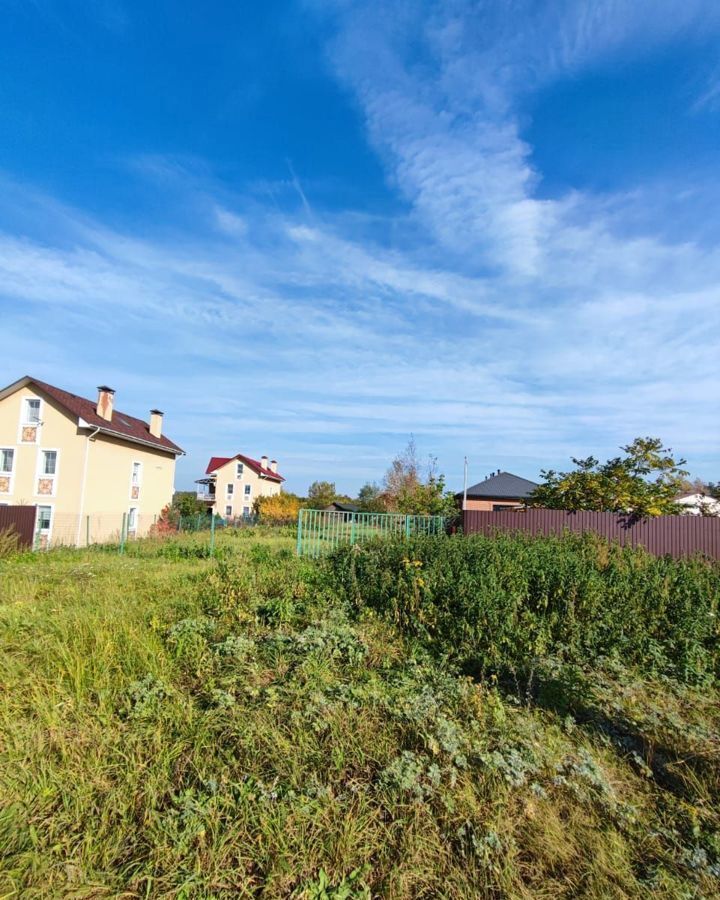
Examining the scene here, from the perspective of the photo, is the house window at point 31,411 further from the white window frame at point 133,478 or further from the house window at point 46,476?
the white window frame at point 133,478

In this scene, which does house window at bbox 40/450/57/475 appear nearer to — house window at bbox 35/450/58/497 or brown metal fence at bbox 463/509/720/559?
house window at bbox 35/450/58/497

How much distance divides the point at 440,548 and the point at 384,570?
72cm

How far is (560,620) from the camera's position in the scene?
439 cm

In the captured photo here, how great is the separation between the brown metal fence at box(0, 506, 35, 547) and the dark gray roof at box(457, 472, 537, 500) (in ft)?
62.7

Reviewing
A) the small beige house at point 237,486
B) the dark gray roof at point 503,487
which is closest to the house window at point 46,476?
the dark gray roof at point 503,487

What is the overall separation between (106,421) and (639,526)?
63.3ft

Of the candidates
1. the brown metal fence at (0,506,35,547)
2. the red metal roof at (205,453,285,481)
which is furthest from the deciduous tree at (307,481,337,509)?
the brown metal fence at (0,506,35,547)

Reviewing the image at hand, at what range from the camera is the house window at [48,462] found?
58.7ft

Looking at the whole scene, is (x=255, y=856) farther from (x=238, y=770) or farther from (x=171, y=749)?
(x=171, y=749)

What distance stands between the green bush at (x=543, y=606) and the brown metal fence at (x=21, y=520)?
37.3ft

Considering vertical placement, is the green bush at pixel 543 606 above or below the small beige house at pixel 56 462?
below

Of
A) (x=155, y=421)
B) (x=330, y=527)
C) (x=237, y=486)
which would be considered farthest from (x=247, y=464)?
(x=330, y=527)

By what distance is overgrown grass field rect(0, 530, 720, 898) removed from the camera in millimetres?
2111

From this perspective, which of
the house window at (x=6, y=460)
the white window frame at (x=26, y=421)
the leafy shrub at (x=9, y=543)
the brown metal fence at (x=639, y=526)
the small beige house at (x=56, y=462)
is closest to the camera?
the brown metal fence at (x=639, y=526)
